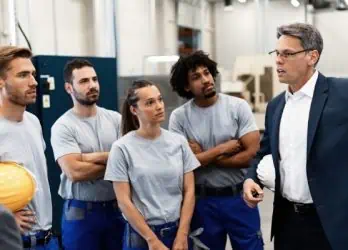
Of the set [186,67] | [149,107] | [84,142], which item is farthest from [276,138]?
[84,142]

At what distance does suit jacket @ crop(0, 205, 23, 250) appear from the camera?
34.0 inches

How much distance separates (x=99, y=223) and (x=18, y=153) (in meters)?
0.71

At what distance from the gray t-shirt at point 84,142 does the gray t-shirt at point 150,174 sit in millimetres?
268

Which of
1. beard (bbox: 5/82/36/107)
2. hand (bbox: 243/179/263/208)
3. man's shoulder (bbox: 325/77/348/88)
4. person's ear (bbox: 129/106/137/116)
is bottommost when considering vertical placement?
hand (bbox: 243/179/263/208)

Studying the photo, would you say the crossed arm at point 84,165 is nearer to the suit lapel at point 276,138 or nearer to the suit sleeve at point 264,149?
the suit sleeve at point 264,149

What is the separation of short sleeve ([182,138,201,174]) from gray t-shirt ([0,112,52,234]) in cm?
68

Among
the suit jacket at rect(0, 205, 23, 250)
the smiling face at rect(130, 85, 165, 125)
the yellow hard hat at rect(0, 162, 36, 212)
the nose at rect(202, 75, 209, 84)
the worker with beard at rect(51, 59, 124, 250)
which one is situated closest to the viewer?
the suit jacket at rect(0, 205, 23, 250)

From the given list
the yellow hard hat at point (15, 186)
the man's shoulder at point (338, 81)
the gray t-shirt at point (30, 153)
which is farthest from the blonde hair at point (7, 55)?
the man's shoulder at point (338, 81)

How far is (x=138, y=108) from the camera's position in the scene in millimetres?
2457

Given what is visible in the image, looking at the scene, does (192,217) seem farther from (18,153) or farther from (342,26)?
(342,26)

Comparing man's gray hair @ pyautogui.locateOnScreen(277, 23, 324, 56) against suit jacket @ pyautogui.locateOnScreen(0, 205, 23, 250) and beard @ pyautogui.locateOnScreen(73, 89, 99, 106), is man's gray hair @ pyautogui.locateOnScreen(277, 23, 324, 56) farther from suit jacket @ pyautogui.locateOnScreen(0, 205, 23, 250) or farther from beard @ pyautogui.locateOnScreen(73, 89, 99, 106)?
suit jacket @ pyautogui.locateOnScreen(0, 205, 23, 250)

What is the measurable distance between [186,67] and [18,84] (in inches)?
41.7

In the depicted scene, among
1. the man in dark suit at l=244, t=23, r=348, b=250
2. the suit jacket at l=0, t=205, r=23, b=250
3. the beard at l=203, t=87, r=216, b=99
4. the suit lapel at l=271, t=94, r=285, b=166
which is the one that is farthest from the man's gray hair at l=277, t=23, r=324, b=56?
the suit jacket at l=0, t=205, r=23, b=250

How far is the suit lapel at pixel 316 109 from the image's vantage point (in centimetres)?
195
